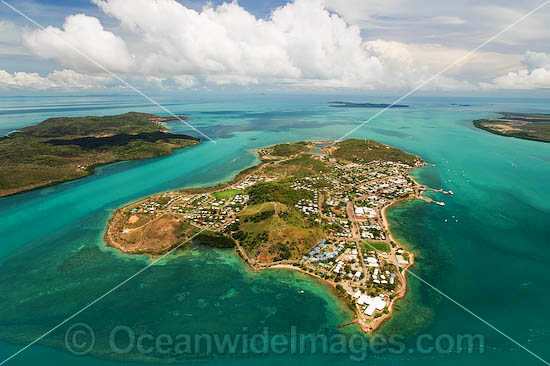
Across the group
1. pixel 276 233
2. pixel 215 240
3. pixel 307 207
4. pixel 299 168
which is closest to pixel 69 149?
pixel 299 168

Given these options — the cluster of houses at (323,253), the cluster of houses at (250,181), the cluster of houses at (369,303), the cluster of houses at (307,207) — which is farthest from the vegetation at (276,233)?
the cluster of houses at (250,181)

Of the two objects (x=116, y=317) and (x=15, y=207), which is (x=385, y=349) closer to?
(x=116, y=317)

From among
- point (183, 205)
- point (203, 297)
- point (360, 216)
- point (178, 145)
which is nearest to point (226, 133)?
point (178, 145)
